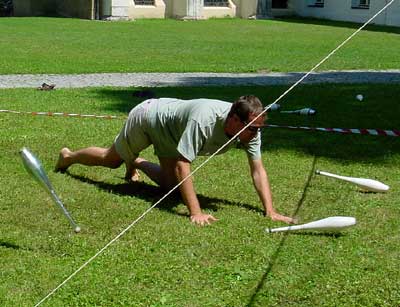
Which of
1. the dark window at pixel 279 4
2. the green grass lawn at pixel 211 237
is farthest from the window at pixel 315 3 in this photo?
the green grass lawn at pixel 211 237

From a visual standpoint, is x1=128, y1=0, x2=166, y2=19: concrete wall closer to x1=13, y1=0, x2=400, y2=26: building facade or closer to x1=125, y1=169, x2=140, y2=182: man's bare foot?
x1=13, y1=0, x2=400, y2=26: building facade

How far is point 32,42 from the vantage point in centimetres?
2245

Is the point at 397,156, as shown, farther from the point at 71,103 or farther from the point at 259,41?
the point at 259,41

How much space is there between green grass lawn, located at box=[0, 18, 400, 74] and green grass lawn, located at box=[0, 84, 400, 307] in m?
8.54

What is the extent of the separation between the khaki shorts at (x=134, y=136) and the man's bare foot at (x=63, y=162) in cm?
76

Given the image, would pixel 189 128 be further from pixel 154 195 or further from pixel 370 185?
pixel 370 185

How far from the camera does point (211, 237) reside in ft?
18.2

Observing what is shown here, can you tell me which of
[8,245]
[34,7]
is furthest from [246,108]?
[34,7]

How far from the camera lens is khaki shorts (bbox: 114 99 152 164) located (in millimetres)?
6371

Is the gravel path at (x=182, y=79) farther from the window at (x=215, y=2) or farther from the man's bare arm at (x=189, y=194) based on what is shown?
the window at (x=215, y=2)

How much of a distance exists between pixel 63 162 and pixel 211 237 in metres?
2.31

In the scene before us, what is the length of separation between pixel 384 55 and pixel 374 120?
1126cm

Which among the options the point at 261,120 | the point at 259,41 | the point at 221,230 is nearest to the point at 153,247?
the point at 221,230

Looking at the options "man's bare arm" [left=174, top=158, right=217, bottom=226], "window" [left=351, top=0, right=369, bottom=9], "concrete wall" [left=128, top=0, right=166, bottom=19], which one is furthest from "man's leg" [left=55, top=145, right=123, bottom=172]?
"window" [left=351, top=0, right=369, bottom=9]
